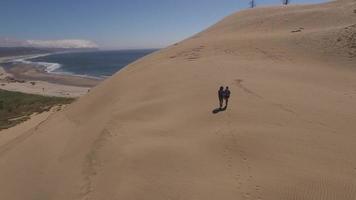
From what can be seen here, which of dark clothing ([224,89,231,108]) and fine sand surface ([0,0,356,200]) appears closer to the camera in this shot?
fine sand surface ([0,0,356,200])

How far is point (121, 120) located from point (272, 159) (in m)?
7.17

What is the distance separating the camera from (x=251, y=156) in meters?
11.3

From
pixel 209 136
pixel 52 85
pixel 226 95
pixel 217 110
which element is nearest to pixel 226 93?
pixel 226 95

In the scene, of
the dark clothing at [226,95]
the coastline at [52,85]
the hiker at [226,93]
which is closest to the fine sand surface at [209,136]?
the dark clothing at [226,95]

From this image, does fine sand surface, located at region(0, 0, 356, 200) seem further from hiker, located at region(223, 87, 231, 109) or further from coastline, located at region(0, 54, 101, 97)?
coastline, located at region(0, 54, 101, 97)

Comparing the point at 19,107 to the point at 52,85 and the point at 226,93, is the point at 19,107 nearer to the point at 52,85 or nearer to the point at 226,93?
the point at 52,85

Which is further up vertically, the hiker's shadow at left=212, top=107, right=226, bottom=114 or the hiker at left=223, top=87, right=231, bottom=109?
the hiker at left=223, top=87, right=231, bottom=109

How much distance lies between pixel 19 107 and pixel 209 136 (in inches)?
1202

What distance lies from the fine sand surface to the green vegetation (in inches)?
425

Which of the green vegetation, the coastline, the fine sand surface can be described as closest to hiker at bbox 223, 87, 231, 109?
the fine sand surface

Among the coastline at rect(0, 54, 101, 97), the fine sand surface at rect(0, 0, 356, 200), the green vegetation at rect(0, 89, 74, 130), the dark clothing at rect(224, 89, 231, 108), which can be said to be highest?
the dark clothing at rect(224, 89, 231, 108)

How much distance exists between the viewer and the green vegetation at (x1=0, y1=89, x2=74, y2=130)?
31712 millimetres

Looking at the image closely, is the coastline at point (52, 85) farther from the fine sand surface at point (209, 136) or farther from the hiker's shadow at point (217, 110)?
the hiker's shadow at point (217, 110)

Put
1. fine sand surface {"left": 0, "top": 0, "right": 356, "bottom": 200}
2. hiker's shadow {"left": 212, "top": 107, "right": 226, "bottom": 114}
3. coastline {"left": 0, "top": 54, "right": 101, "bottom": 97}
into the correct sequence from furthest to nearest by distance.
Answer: coastline {"left": 0, "top": 54, "right": 101, "bottom": 97}, hiker's shadow {"left": 212, "top": 107, "right": 226, "bottom": 114}, fine sand surface {"left": 0, "top": 0, "right": 356, "bottom": 200}
